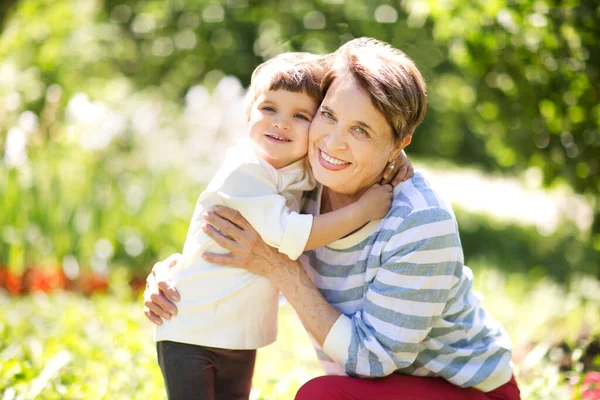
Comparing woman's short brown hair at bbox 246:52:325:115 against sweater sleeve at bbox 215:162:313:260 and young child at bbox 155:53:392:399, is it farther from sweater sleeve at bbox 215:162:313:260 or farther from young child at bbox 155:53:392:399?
sweater sleeve at bbox 215:162:313:260

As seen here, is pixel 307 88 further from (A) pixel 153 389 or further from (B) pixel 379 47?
(A) pixel 153 389

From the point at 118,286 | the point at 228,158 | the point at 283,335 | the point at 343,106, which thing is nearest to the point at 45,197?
the point at 118,286

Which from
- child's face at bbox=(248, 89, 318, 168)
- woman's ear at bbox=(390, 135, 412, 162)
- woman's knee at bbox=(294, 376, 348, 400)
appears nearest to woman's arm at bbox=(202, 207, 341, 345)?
woman's knee at bbox=(294, 376, 348, 400)

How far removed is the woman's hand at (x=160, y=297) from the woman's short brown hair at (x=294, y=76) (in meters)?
0.70

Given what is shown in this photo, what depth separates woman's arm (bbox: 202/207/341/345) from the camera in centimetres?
241

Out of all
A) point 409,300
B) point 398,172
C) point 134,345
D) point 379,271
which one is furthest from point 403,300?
point 134,345

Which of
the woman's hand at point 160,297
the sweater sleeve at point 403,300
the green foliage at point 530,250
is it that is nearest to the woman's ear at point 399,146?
the sweater sleeve at point 403,300

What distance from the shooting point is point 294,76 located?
7.93 feet

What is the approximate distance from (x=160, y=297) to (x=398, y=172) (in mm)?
905

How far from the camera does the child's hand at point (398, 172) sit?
8.18 feet

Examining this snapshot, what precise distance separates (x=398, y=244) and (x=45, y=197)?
3.64 meters

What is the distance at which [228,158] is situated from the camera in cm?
251

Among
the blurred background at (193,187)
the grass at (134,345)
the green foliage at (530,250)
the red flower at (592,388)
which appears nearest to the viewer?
the red flower at (592,388)

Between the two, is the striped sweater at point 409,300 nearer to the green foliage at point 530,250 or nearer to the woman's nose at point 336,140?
the woman's nose at point 336,140
